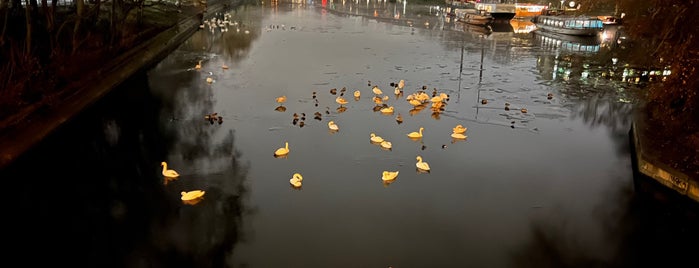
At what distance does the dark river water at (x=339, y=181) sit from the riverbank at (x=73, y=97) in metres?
0.40

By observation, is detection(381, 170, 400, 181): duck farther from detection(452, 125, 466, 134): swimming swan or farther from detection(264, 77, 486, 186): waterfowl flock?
detection(452, 125, 466, 134): swimming swan

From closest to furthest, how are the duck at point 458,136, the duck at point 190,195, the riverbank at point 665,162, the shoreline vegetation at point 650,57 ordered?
the duck at point 190,195, the riverbank at point 665,162, the shoreline vegetation at point 650,57, the duck at point 458,136

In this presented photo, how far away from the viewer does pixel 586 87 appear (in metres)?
20.2

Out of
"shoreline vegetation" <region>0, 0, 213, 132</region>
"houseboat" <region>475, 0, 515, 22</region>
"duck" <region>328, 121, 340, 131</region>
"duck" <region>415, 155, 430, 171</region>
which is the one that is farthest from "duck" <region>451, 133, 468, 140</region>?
"houseboat" <region>475, 0, 515, 22</region>

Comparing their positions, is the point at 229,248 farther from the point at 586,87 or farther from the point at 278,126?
the point at 586,87

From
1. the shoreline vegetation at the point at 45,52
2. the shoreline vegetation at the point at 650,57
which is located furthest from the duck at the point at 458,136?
the shoreline vegetation at the point at 45,52

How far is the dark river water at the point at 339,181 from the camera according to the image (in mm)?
8523

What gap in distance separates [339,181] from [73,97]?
931 cm

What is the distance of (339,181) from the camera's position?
10.9 meters

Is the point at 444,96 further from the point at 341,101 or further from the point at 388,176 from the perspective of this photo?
the point at 388,176

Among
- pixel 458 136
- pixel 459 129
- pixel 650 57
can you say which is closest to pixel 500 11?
pixel 650 57

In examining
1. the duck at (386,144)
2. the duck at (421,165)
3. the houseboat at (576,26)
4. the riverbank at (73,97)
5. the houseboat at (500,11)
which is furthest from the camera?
the houseboat at (500,11)

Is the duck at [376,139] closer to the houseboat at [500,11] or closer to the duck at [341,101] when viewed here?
the duck at [341,101]

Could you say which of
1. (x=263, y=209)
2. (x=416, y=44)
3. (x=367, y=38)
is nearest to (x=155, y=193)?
(x=263, y=209)
